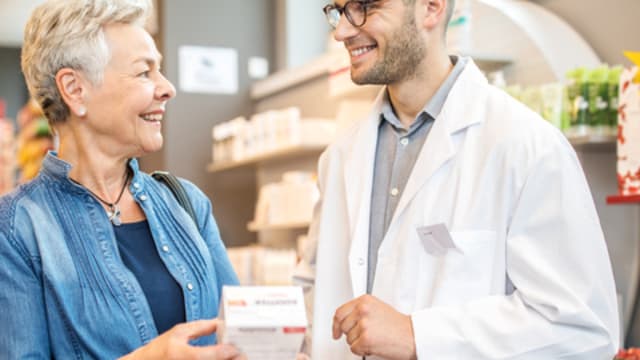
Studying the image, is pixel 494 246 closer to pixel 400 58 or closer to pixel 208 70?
pixel 400 58

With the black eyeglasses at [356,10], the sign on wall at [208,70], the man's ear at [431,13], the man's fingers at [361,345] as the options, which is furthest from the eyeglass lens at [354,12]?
the sign on wall at [208,70]

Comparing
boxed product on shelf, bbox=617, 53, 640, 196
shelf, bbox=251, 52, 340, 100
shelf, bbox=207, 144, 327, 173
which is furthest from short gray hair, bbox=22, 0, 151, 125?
shelf, bbox=207, 144, 327, 173

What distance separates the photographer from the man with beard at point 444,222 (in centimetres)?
198

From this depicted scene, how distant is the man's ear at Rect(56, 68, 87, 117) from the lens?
7.21 feet

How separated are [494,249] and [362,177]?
43cm

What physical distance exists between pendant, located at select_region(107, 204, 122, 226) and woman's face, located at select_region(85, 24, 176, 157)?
5.6 inches

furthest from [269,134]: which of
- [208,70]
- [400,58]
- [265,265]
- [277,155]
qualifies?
[400,58]

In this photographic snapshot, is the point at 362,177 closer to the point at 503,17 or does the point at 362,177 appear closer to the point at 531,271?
the point at 531,271

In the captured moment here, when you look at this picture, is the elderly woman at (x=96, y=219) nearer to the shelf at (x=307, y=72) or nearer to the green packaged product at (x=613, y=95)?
the green packaged product at (x=613, y=95)

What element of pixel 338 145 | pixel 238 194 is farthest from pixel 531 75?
pixel 238 194

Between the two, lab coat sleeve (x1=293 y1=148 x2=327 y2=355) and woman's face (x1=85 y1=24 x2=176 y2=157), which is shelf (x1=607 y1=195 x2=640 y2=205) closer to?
lab coat sleeve (x1=293 y1=148 x2=327 y2=355)

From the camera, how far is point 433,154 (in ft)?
7.19

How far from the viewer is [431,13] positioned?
2355 millimetres

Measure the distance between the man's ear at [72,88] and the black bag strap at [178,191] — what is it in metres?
0.29
